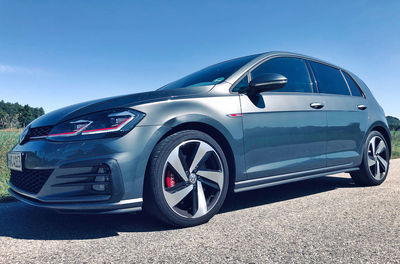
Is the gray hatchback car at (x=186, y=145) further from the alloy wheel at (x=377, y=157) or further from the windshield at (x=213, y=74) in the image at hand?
the alloy wheel at (x=377, y=157)

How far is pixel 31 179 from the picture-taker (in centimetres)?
237

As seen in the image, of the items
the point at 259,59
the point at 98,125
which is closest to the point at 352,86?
the point at 259,59

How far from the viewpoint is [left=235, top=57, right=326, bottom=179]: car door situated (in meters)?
2.88

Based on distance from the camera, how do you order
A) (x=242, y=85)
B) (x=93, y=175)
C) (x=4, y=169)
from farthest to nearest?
(x=4, y=169) → (x=242, y=85) → (x=93, y=175)

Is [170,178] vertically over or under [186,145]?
under

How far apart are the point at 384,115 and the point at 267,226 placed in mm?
3157

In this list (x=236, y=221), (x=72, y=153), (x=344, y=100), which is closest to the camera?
(x=72, y=153)

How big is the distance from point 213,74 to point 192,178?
4.38 ft

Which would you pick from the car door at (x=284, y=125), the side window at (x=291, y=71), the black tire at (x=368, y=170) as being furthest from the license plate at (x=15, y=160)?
the black tire at (x=368, y=170)

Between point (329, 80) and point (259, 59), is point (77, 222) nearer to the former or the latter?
point (259, 59)

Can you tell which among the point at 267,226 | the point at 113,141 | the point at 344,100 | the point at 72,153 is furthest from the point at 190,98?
the point at 344,100

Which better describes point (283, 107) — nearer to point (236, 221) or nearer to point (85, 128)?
point (236, 221)

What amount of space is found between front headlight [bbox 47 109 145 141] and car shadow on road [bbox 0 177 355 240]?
730 mm

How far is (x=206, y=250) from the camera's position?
195 centimetres
